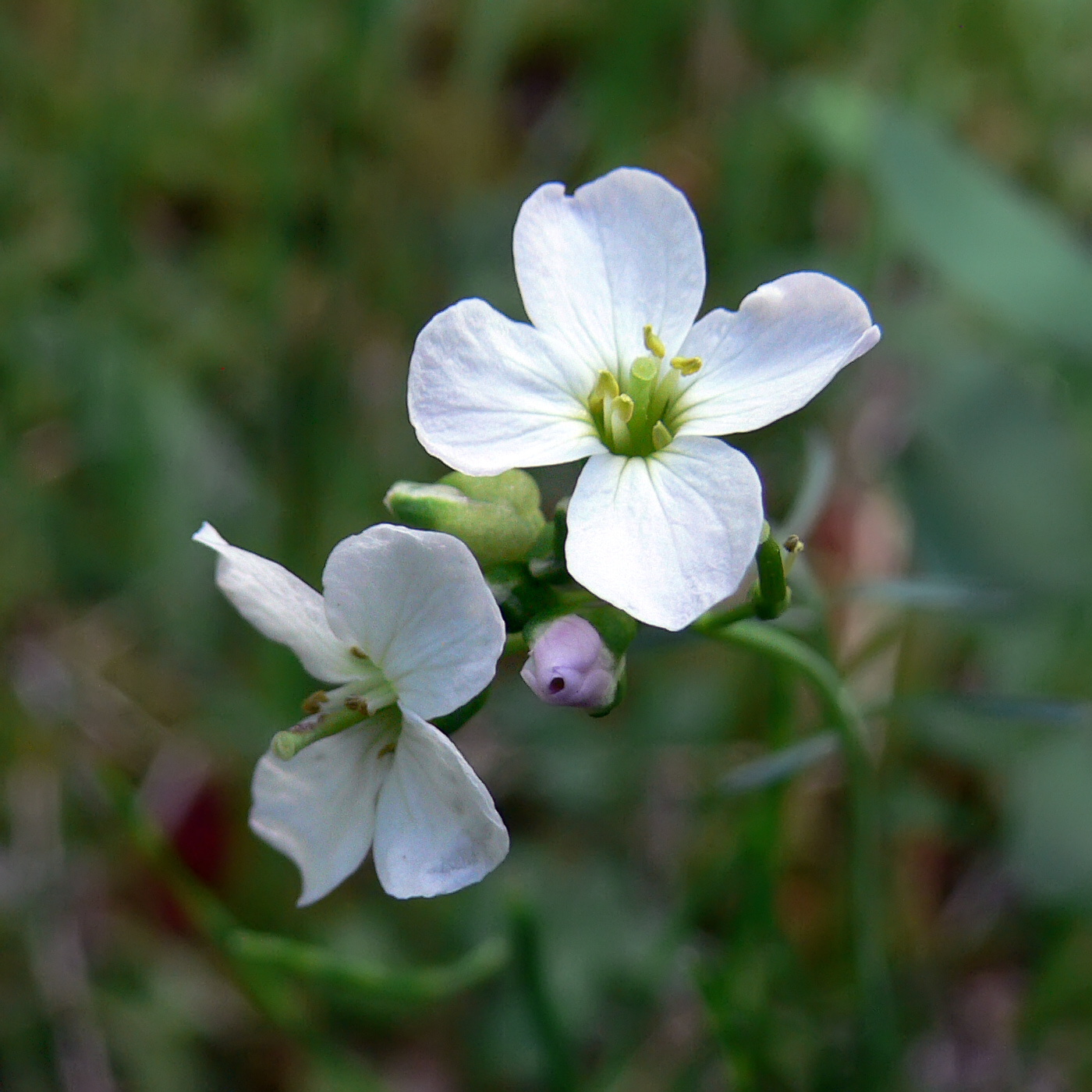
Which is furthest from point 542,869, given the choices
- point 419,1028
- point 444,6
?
point 444,6

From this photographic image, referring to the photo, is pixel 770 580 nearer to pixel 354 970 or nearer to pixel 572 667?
pixel 572 667

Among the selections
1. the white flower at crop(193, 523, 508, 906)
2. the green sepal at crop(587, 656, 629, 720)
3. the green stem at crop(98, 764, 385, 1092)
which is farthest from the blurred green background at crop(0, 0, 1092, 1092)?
the white flower at crop(193, 523, 508, 906)

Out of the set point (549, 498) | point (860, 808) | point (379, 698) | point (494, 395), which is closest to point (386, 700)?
point (379, 698)

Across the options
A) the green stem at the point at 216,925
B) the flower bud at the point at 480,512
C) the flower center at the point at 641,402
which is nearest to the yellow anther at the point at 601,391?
the flower center at the point at 641,402

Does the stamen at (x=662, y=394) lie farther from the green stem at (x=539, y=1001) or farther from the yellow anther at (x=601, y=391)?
the green stem at (x=539, y=1001)

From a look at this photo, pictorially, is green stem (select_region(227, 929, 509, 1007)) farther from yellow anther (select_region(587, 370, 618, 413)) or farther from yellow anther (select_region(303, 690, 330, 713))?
yellow anther (select_region(587, 370, 618, 413))

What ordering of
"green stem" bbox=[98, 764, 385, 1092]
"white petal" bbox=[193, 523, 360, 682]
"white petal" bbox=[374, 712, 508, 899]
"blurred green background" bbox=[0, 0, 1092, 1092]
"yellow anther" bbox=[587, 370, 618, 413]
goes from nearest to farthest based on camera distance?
"white petal" bbox=[374, 712, 508, 899]
"white petal" bbox=[193, 523, 360, 682]
"yellow anther" bbox=[587, 370, 618, 413]
"green stem" bbox=[98, 764, 385, 1092]
"blurred green background" bbox=[0, 0, 1092, 1092]

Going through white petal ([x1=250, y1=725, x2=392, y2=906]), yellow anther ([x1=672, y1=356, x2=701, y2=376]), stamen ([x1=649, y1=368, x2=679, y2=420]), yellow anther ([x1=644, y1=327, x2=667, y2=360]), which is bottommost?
white petal ([x1=250, y1=725, x2=392, y2=906])
